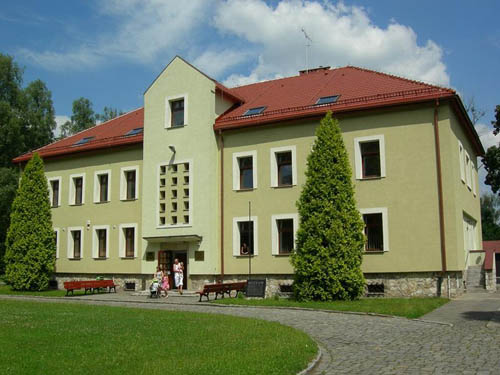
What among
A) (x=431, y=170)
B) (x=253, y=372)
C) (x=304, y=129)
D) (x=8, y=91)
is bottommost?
(x=253, y=372)

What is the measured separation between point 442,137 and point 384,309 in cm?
812

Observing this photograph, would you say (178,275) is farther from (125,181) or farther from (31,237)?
(31,237)

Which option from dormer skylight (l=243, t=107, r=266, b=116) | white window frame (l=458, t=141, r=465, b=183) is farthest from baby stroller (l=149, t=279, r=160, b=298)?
white window frame (l=458, t=141, r=465, b=183)

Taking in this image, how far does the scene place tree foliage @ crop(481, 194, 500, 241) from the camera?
64537 mm

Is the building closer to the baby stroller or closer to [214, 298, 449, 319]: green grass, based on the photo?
the baby stroller

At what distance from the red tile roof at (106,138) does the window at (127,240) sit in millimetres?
4354

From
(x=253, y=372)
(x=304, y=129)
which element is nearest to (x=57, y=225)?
(x=304, y=129)

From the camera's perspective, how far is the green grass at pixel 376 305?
16.0 meters

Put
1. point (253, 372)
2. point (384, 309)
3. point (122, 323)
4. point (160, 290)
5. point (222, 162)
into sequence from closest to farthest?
1. point (253, 372)
2. point (122, 323)
3. point (384, 309)
4. point (160, 290)
5. point (222, 162)

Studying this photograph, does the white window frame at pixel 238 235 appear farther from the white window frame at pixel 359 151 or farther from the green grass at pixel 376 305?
the white window frame at pixel 359 151

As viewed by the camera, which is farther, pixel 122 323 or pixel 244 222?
pixel 244 222

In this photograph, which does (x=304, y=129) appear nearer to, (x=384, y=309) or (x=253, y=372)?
(x=384, y=309)

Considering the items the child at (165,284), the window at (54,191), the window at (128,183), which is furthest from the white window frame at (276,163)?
the window at (54,191)

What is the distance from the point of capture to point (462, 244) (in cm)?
2208
